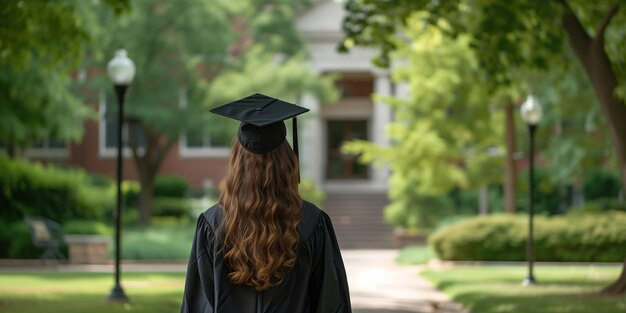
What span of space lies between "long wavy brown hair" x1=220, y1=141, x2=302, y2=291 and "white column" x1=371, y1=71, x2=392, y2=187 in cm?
3375

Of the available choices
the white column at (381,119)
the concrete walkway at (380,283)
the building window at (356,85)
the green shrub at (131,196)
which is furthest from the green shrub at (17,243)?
the building window at (356,85)

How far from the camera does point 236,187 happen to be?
202 inches

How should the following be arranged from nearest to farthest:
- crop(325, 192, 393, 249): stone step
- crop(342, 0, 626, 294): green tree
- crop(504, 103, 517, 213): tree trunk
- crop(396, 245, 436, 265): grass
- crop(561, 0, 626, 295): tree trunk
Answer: crop(342, 0, 626, 294): green tree
crop(561, 0, 626, 295): tree trunk
crop(396, 245, 436, 265): grass
crop(504, 103, 517, 213): tree trunk
crop(325, 192, 393, 249): stone step

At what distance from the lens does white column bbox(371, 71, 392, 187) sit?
39312 mm

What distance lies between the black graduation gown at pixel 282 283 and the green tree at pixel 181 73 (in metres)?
25.4

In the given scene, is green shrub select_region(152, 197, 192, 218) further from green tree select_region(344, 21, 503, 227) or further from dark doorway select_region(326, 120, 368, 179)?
dark doorway select_region(326, 120, 368, 179)

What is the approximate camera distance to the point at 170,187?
37.5 metres

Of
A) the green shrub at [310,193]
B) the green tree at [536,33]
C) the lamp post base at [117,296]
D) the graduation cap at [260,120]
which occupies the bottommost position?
the lamp post base at [117,296]

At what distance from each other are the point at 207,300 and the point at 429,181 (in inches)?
982

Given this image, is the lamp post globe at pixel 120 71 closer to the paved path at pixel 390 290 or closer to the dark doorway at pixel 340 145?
the paved path at pixel 390 290

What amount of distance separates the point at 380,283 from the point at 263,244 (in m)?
16.4

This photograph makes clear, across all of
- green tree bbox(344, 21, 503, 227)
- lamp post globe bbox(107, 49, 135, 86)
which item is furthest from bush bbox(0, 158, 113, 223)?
lamp post globe bbox(107, 49, 135, 86)

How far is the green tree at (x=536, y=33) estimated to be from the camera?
54.0 ft

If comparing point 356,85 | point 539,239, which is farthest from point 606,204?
point 356,85
